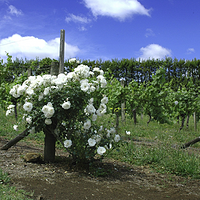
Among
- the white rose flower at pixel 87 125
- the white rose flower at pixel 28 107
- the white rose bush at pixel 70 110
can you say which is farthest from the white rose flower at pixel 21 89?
the white rose flower at pixel 87 125

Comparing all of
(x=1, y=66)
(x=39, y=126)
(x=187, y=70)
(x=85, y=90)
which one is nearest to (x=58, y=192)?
(x=39, y=126)

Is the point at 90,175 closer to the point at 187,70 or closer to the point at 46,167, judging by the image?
the point at 46,167

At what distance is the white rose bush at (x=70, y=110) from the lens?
3.30m

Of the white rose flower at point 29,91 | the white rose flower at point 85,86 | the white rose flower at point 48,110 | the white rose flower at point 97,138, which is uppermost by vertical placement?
the white rose flower at point 85,86

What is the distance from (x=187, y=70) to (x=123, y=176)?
46.9 ft

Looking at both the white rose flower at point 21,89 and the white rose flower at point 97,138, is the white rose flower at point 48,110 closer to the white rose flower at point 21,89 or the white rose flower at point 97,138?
the white rose flower at point 21,89

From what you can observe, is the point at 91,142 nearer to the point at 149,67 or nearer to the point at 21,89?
the point at 21,89

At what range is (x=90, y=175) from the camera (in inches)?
133

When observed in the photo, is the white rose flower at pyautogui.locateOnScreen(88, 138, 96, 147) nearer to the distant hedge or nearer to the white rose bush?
the white rose bush

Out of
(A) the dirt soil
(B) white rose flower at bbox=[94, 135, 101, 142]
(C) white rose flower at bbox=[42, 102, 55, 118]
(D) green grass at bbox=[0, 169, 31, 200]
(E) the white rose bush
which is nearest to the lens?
(D) green grass at bbox=[0, 169, 31, 200]

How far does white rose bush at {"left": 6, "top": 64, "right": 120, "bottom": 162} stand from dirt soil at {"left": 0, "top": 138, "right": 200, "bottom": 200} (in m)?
0.37

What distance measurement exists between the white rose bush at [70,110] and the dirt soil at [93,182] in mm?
366

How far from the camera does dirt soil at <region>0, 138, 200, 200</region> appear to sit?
2.69 meters

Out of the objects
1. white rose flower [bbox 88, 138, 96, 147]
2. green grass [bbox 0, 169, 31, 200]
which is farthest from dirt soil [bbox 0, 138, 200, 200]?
white rose flower [bbox 88, 138, 96, 147]
